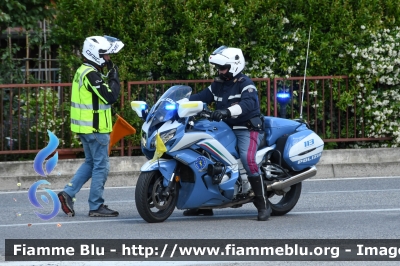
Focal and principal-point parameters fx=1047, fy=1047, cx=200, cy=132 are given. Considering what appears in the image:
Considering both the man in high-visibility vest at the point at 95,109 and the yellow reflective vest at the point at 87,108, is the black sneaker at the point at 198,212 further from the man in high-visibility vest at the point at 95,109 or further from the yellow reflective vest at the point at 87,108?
the yellow reflective vest at the point at 87,108

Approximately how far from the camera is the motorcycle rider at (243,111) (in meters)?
10.4

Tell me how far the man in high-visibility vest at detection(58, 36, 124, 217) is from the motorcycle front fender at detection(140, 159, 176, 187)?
3.59ft

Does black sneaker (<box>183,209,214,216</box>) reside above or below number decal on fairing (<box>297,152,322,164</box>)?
below

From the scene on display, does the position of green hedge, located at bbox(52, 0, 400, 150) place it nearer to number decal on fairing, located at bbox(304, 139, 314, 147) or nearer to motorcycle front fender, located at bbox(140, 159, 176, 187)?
number decal on fairing, located at bbox(304, 139, 314, 147)

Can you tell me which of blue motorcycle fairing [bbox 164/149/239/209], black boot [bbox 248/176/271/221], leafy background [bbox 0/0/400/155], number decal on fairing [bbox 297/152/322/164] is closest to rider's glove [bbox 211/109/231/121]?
blue motorcycle fairing [bbox 164/149/239/209]

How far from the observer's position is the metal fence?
15.4m

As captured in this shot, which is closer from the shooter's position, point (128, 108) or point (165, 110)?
point (165, 110)

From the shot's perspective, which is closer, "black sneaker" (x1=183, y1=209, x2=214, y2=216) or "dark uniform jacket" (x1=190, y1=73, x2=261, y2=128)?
"dark uniform jacket" (x1=190, y1=73, x2=261, y2=128)

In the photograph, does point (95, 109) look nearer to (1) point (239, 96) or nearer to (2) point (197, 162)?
(2) point (197, 162)

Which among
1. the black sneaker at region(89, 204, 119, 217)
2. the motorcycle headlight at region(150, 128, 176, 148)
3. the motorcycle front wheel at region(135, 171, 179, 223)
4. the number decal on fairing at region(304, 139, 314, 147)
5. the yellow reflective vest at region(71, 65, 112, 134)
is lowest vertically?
the black sneaker at region(89, 204, 119, 217)

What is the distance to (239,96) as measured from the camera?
1055 cm

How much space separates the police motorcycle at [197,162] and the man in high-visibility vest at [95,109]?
471 millimetres

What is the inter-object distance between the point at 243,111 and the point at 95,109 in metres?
1.64

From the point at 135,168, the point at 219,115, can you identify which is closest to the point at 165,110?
the point at 219,115
